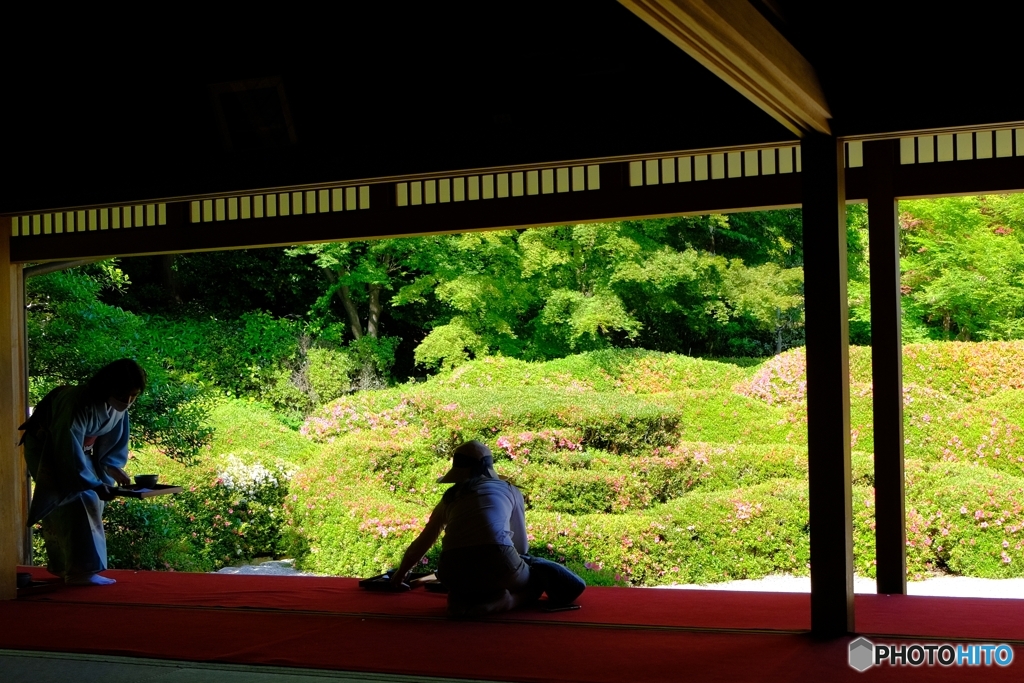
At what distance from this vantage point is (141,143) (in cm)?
496

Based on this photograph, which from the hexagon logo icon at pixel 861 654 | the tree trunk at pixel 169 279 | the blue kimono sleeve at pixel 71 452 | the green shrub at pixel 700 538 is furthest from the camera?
the tree trunk at pixel 169 279

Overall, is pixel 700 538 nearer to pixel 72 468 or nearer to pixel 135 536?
pixel 135 536

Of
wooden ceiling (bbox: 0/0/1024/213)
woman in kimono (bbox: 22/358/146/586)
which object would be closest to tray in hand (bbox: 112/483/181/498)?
woman in kimono (bbox: 22/358/146/586)

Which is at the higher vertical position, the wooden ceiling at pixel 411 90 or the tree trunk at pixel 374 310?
the wooden ceiling at pixel 411 90

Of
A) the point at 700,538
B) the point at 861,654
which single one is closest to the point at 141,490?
the point at 861,654

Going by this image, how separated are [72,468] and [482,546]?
85.4 inches

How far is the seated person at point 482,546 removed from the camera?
4316mm

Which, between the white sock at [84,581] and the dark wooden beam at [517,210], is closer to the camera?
the dark wooden beam at [517,210]

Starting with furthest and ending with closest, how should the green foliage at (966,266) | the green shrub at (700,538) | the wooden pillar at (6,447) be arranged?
the green foliage at (966,266), the green shrub at (700,538), the wooden pillar at (6,447)

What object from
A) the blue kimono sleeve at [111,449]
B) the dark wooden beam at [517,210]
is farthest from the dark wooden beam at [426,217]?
the blue kimono sleeve at [111,449]

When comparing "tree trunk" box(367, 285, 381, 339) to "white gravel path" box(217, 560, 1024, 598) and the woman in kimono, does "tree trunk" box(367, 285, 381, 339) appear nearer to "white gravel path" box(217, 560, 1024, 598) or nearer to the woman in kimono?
"white gravel path" box(217, 560, 1024, 598)

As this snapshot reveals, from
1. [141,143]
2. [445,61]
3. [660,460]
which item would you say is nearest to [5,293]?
[141,143]

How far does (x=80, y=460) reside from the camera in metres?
5.08

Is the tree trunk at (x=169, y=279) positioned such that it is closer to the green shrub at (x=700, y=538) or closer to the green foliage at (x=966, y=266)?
the green shrub at (x=700, y=538)
